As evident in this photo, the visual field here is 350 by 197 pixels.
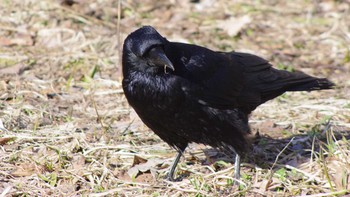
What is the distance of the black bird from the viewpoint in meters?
4.73

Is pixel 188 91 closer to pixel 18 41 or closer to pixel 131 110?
pixel 131 110

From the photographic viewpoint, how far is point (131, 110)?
6.33 metres

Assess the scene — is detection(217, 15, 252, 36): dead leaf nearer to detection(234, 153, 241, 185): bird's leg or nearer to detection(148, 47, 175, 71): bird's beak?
detection(234, 153, 241, 185): bird's leg

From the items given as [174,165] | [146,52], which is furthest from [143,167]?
[146,52]

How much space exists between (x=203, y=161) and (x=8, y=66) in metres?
2.68

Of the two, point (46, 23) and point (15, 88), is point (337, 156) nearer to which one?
point (15, 88)

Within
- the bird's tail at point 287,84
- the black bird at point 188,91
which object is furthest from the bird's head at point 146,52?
the bird's tail at point 287,84

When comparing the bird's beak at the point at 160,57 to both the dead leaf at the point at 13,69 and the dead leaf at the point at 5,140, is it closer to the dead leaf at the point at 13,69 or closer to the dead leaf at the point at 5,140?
the dead leaf at the point at 5,140

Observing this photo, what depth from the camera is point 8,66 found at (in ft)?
23.1

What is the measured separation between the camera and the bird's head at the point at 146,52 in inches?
181

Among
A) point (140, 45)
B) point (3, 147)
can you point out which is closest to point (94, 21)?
point (3, 147)

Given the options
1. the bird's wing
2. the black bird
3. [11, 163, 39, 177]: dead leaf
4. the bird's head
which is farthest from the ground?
the bird's head

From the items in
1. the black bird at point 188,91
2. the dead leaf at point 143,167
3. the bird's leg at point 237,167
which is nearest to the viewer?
the black bird at point 188,91

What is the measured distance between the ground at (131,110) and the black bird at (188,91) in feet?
1.11
